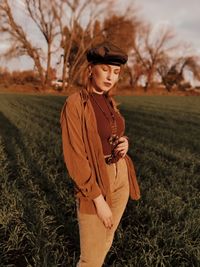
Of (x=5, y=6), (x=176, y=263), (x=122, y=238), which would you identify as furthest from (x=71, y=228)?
(x=5, y=6)

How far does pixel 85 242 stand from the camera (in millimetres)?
2662

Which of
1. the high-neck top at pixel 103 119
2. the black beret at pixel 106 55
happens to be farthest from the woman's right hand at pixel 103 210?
the black beret at pixel 106 55

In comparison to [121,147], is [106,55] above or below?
above

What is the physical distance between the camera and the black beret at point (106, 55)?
102 inches

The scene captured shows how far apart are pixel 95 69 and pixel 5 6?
50.1m

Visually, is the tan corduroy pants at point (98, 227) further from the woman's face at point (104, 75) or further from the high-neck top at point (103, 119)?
the woman's face at point (104, 75)

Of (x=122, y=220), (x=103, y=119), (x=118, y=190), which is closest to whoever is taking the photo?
(x=103, y=119)

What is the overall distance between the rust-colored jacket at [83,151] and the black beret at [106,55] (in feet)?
0.88

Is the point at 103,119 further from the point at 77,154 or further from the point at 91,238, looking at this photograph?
the point at 91,238

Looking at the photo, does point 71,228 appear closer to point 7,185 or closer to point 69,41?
point 7,185

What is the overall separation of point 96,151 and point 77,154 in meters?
0.17

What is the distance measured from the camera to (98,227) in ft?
8.69

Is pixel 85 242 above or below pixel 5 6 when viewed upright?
below

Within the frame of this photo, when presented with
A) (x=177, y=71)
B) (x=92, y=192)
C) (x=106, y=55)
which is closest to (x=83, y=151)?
(x=92, y=192)
